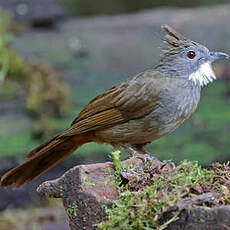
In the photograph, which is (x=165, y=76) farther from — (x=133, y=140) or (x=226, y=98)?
(x=226, y=98)

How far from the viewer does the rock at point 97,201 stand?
7.82 ft

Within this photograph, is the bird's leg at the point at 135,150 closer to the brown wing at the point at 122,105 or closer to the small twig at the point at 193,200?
the brown wing at the point at 122,105

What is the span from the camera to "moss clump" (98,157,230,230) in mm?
2463

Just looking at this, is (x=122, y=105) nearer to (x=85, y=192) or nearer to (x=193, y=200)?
(x=85, y=192)

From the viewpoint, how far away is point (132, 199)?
2.57 meters

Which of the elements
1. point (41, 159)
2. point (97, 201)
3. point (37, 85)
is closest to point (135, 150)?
point (41, 159)

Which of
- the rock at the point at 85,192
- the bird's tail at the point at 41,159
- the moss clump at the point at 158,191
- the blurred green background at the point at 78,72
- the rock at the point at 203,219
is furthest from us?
the blurred green background at the point at 78,72

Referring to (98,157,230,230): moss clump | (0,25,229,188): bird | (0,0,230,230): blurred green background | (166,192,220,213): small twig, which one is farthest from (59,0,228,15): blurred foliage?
(166,192,220,213): small twig

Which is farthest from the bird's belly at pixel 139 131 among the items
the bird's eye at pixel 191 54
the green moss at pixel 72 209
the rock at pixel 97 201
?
the green moss at pixel 72 209

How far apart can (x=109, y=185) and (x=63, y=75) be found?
531cm

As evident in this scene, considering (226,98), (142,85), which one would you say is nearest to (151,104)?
(142,85)

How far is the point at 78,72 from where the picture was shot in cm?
812

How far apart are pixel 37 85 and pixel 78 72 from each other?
1066 mm

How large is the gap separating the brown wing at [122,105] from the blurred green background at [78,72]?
1.93 metres
